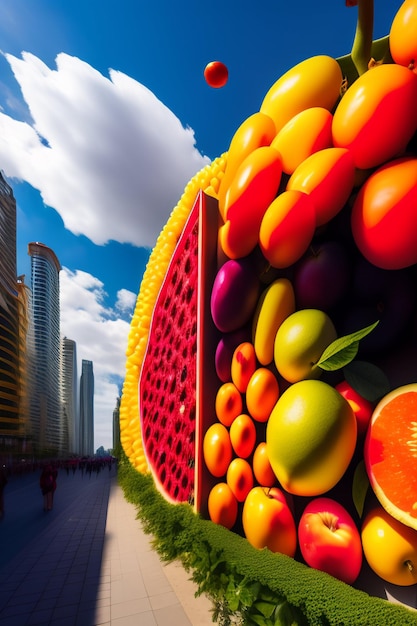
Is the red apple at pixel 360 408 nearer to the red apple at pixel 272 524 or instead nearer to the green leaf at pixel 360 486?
the green leaf at pixel 360 486

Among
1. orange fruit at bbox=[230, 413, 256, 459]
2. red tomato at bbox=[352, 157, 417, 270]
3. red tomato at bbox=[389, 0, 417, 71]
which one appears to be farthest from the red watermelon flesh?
red tomato at bbox=[389, 0, 417, 71]

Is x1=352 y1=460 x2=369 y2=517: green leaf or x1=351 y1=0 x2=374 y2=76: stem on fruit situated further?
x1=351 y1=0 x2=374 y2=76: stem on fruit

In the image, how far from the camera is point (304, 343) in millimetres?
3814

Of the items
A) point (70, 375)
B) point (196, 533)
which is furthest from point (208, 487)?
point (70, 375)

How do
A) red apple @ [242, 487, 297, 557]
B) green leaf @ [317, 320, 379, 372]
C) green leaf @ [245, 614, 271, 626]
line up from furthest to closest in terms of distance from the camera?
red apple @ [242, 487, 297, 557]
green leaf @ [317, 320, 379, 372]
green leaf @ [245, 614, 271, 626]

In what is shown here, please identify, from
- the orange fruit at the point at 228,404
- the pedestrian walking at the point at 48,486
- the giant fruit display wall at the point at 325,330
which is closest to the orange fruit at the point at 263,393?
the giant fruit display wall at the point at 325,330

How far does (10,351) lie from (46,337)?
4646 centimetres

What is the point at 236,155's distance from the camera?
5.51 metres

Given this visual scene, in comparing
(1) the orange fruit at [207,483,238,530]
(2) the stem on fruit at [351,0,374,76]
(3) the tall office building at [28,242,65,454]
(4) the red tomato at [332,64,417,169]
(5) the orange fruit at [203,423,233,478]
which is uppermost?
(3) the tall office building at [28,242,65,454]

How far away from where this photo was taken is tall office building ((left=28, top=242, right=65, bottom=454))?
316ft

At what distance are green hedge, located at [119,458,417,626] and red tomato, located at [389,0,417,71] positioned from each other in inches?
212

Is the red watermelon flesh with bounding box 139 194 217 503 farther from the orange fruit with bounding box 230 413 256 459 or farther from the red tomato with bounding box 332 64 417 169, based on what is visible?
the red tomato with bounding box 332 64 417 169

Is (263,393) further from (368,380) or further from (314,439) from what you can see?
(368,380)

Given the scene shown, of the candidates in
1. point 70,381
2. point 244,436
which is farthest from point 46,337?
point 244,436
